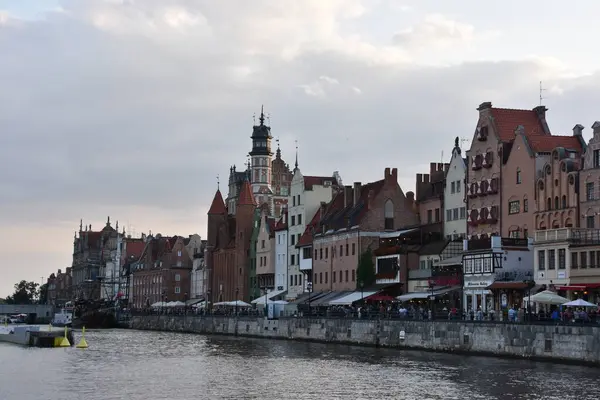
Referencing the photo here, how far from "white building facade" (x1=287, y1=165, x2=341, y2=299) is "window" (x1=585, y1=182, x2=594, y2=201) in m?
51.2

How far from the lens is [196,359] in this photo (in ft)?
263

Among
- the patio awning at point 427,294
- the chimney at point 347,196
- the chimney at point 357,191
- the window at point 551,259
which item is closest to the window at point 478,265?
the patio awning at point 427,294

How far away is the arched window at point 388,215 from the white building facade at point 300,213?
694 inches

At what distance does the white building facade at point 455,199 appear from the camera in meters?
105

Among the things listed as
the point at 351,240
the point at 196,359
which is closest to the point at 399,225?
the point at 351,240

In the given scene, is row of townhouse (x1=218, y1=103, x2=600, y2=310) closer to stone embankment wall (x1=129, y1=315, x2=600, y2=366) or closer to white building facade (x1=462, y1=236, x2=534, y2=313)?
white building facade (x1=462, y1=236, x2=534, y2=313)

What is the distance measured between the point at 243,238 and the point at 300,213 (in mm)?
19028

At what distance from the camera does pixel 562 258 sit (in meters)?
83.2

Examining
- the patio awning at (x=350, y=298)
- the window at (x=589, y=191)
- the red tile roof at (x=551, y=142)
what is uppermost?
the red tile roof at (x=551, y=142)

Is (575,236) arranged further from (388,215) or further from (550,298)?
(388,215)

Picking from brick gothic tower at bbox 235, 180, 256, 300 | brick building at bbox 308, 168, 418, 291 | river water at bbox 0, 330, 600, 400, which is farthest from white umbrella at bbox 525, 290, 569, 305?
brick gothic tower at bbox 235, 180, 256, 300

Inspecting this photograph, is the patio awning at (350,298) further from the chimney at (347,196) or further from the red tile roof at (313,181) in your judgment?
the red tile roof at (313,181)

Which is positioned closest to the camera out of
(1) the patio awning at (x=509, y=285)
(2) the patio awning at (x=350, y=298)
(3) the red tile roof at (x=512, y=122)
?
(1) the patio awning at (x=509, y=285)

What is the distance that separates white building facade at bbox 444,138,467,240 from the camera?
105250mm
